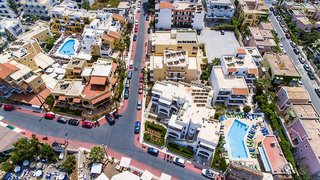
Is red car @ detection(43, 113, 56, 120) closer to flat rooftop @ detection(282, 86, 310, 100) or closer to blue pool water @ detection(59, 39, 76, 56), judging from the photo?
blue pool water @ detection(59, 39, 76, 56)

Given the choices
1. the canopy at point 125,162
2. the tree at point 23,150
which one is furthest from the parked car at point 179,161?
→ the tree at point 23,150

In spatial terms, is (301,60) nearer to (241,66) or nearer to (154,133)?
(241,66)

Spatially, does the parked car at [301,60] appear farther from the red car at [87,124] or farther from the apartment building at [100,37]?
the red car at [87,124]

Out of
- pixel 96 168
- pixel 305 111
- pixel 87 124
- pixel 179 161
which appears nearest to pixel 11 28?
pixel 87 124

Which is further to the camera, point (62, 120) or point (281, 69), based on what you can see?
point (281, 69)

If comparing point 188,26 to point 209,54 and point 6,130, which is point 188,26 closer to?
point 209,54

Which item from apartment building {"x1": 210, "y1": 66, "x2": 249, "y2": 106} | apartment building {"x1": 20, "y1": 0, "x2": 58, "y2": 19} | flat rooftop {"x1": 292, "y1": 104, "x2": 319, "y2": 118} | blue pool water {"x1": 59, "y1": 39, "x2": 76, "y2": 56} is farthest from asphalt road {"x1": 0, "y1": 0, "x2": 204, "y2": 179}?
apartment building {"x1": 20, "y1": 0, "x2": 58, "y2": 19}
